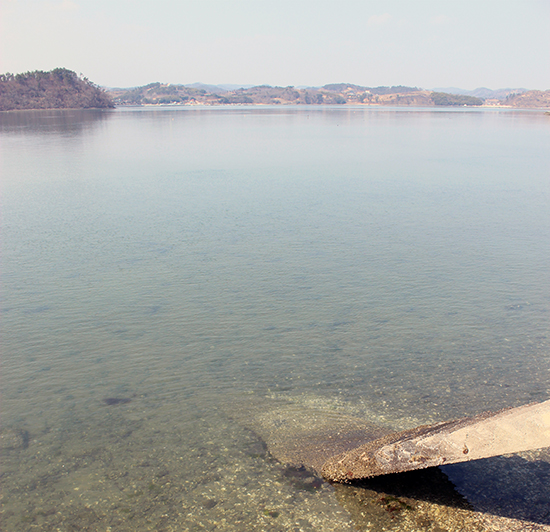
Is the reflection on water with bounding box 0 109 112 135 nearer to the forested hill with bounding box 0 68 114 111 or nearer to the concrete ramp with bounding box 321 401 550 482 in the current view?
the forested hill with bounding box 0 68 114 111

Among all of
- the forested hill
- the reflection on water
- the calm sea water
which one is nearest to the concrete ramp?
the calm sea water

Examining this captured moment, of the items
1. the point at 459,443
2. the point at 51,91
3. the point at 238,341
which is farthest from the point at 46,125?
the point at 51,91

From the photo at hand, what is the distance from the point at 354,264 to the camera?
1745 centimetres

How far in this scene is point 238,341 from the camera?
40.2 ft

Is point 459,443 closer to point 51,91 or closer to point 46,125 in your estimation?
point 46,125

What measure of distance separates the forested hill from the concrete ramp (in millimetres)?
178975

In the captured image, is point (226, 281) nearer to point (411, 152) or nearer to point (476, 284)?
point (476, 284)

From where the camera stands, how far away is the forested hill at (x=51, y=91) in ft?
544

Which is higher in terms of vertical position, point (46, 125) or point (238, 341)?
point (46, 125)

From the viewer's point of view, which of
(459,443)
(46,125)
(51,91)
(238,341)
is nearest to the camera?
(459,443)

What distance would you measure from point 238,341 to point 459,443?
6406mm

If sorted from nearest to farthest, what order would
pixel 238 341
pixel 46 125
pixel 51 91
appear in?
pixel 238 341, pixel 46 125, pixel 51 91

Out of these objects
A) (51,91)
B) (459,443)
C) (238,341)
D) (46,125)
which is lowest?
(238,341)

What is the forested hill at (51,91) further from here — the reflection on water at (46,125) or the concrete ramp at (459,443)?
the concrete ramp at (459,443)
